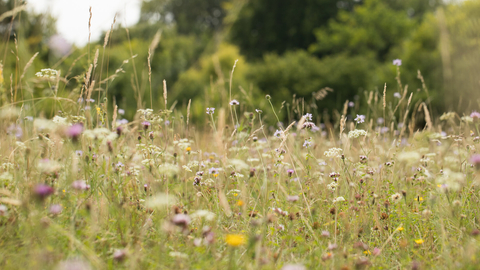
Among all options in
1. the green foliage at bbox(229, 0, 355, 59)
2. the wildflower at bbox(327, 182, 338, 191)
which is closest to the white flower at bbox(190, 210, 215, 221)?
the wildflower at bbox(327, 182, 338, 191)

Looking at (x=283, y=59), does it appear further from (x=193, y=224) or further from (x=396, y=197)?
(x=193, y=224)

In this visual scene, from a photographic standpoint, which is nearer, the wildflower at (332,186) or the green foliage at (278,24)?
the wildflower at (332,186)

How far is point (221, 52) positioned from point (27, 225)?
40.8ft

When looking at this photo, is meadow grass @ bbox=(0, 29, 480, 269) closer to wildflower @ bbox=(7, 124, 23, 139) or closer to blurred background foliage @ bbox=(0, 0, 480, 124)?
wildflower @ bbox=(7, 124, 23, 139)

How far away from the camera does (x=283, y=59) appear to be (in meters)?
12.2

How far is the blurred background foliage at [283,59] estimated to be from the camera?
9.45 feet

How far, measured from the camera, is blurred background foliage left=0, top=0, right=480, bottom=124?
2.88 m

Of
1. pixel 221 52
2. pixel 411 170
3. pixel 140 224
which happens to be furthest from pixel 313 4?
pixel 140 224

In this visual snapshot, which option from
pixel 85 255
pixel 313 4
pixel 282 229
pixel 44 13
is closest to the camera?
pixel 85 255

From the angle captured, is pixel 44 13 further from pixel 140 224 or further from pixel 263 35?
pixel 263 35

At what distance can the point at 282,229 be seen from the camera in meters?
1.71

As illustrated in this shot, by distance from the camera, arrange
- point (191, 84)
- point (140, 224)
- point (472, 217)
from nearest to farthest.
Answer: point (140, 224)
point (472, 217)
point (191, 84)

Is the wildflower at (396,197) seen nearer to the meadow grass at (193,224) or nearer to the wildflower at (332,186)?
the meadow grass at (193,224)

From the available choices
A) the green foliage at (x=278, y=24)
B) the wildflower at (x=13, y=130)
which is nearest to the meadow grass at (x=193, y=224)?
the wildflower at (x=13, y=130)
